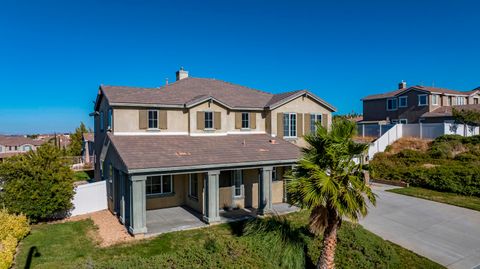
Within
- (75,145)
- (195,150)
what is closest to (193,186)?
(195,150)

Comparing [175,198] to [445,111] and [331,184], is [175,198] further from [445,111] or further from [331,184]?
[445,111]

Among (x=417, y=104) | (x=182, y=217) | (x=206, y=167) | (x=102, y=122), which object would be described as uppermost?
(x=417, y=104)

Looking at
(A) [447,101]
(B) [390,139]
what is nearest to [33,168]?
(B) [390,139]

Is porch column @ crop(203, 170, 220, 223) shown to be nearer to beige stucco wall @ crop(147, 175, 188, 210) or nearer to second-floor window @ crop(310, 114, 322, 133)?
beige stucco wall @ crop(147, 175, 188, 210)

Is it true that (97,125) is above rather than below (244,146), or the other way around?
above

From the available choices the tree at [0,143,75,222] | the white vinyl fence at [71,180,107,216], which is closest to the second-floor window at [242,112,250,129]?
the white vinyl fence at [71,180,107,216]

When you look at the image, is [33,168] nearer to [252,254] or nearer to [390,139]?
[252,254]
